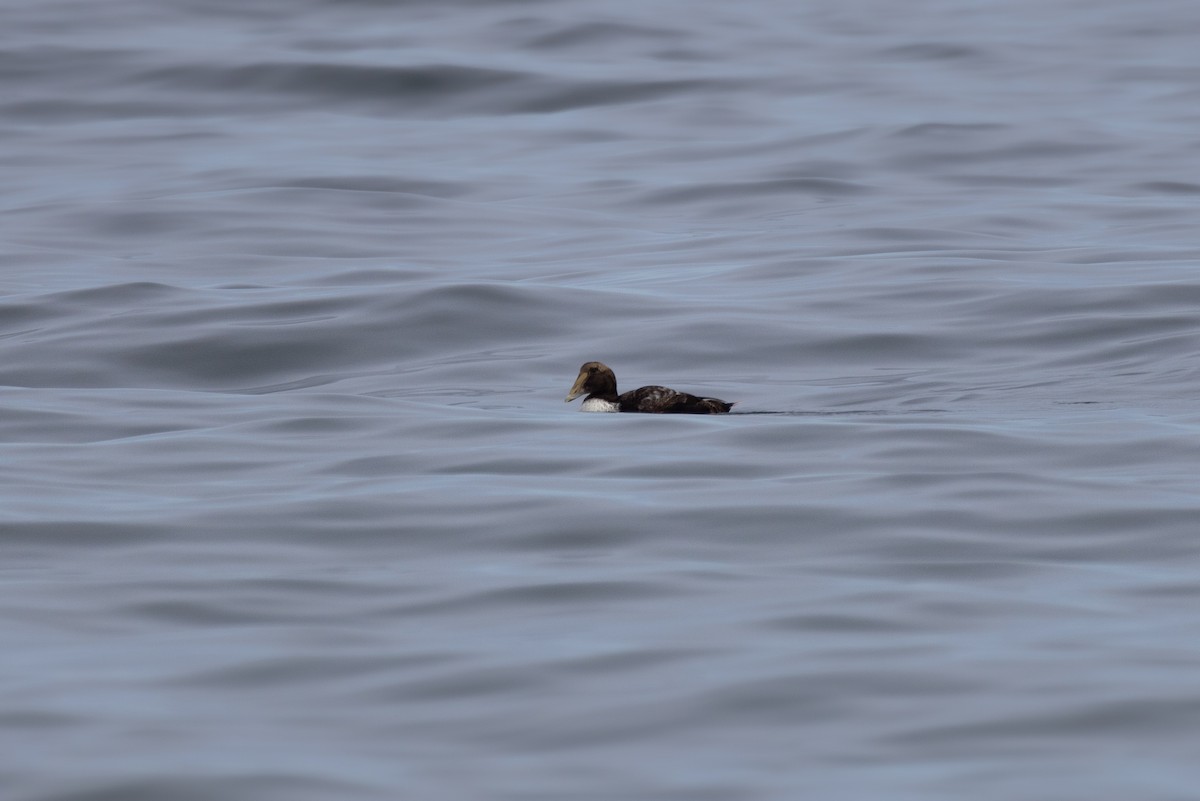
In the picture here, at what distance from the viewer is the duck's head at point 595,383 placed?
1172 centimetres

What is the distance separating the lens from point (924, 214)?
19.0m

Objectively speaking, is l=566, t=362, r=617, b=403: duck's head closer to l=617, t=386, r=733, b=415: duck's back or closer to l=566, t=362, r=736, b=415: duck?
l=566, t=362, r=736, b=415: duck

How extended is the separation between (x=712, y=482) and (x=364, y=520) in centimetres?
156

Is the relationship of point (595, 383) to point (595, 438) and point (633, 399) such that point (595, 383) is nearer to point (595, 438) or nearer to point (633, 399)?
point (633, 399)

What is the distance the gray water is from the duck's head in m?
0.21

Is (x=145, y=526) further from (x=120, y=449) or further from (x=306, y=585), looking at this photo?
(x=120, y=449)

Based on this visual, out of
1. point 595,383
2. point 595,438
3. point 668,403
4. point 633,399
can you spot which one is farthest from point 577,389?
point 595,438

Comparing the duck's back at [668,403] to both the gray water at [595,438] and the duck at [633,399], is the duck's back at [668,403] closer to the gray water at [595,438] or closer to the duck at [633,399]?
the duck at [633,399]

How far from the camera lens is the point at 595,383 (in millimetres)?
11781

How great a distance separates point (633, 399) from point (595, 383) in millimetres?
446

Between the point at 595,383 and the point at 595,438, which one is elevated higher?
the point at 595,383

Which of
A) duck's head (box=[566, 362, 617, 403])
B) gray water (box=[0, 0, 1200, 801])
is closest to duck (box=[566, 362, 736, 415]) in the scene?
duck's head (box=[566, 362, 617, 403])

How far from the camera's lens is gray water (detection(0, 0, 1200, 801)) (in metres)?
5.70

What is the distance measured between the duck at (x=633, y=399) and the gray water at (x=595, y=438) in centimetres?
21
